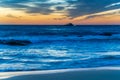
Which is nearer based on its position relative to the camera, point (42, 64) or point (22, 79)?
point (22, 79)

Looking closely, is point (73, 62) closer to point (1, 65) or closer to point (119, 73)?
point (1, 65)

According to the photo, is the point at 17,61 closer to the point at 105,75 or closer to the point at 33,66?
the point at 33,66

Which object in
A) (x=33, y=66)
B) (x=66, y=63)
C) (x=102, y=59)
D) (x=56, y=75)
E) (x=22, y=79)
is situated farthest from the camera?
(x=102, y=59)

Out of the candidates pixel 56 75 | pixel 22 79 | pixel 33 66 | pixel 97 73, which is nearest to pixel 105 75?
pixel 97 73

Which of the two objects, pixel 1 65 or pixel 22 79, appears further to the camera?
pixel 1 65

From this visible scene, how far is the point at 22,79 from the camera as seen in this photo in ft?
33.5

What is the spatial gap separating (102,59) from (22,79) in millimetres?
7376

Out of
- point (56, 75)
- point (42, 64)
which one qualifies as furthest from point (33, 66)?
point (56, 75)

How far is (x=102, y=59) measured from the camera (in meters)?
16.8

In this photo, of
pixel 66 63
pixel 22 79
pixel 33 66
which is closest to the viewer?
pixel 22 79

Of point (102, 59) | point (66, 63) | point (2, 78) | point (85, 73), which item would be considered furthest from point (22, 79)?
point (102, 59)

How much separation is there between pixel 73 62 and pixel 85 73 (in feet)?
15.4

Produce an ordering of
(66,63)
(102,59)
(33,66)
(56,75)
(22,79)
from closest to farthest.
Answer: (22,79)
(56,75)
(33,66)
(66,63)
(102,59)

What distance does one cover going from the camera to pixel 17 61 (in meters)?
16.0
